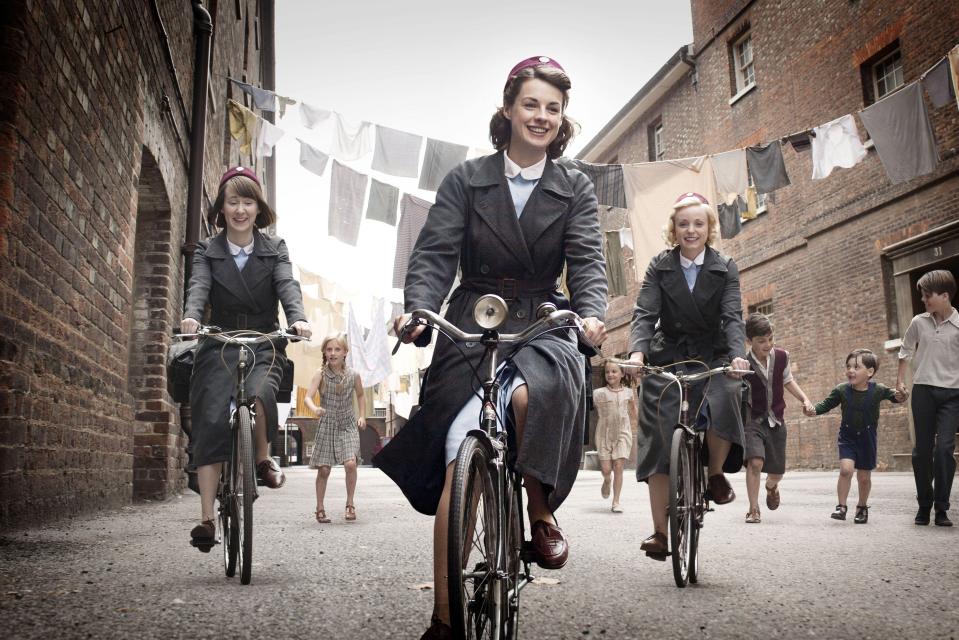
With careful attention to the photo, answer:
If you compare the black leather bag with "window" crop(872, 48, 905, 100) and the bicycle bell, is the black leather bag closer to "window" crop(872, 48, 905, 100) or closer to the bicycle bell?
the bicycle bell

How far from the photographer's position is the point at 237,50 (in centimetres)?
1558

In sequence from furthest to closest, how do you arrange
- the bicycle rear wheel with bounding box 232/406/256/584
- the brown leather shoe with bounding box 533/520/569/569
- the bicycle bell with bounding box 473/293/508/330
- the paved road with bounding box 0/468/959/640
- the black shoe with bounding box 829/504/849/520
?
the black shoe with bounding box 829/504/849/520 → the bicycle rear wheel with bounding box 232/406/256/584 → the paved road with bounding box 0/468/959/640 → the brown leather shoe with bounding box 533/520/569/569 → the bicycle bell with bounding box 473/293/508/330

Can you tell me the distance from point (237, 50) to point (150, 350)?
8620 mm

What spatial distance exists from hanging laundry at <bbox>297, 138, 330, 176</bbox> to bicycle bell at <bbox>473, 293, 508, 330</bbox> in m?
11.1

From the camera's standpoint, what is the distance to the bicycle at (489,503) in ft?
7.52

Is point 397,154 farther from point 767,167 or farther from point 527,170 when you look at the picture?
point 527,170

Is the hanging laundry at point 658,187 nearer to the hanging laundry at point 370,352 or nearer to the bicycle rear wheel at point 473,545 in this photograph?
the hanging laundry at point 370,352

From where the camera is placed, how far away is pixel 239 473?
4.00m

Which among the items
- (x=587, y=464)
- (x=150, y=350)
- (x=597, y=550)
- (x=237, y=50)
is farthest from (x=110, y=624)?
(x=587, y=464)

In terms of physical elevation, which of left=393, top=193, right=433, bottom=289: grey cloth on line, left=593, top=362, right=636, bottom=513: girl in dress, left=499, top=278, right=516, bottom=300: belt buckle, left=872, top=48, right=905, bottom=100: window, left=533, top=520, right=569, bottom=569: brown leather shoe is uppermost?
left=872, top=48, right=905, bottom=100: window

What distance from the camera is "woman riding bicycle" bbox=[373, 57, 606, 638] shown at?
2678 millimetres

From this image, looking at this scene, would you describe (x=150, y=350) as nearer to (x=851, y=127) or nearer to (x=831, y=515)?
(x=831, y=515)

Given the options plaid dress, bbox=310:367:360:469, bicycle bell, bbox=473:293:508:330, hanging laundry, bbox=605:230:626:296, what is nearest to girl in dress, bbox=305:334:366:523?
plaid dress, bbox=310:367:360:469

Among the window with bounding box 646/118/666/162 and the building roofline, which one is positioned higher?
the building roofline
